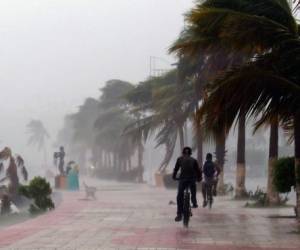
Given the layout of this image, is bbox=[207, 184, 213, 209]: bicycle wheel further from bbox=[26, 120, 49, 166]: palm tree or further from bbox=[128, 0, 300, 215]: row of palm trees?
bbox=[26, 120, 49, 166]: palm tree

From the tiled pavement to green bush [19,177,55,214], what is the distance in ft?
4.48

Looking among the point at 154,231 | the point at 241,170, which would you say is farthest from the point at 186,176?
the point at 241,170

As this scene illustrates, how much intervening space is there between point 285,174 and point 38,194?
28.2ft

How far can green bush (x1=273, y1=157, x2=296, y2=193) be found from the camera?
16.6m

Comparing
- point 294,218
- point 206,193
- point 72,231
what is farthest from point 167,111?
point 72,231

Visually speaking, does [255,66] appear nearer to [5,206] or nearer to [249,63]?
[249,63]

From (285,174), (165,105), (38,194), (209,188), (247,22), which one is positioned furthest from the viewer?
(165,105)

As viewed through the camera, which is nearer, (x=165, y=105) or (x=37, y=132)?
(x=165, y=105)

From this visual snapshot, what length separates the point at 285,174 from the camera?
1670 cm

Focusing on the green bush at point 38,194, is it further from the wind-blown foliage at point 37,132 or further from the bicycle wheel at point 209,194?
the wind-blown foliage at point 37,132

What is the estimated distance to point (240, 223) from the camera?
16172 mm

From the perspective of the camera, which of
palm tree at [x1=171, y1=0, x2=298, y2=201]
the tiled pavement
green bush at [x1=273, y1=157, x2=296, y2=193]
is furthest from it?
green bush at [x1=273, y1=157, x2=296, y2=193]

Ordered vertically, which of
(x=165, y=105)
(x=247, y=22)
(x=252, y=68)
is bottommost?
(x=252, y=68)

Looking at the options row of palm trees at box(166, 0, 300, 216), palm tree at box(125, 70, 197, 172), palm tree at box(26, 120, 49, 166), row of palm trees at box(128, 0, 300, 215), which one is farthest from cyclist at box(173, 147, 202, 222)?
palm tree at box(26, 120, 49, 166)
